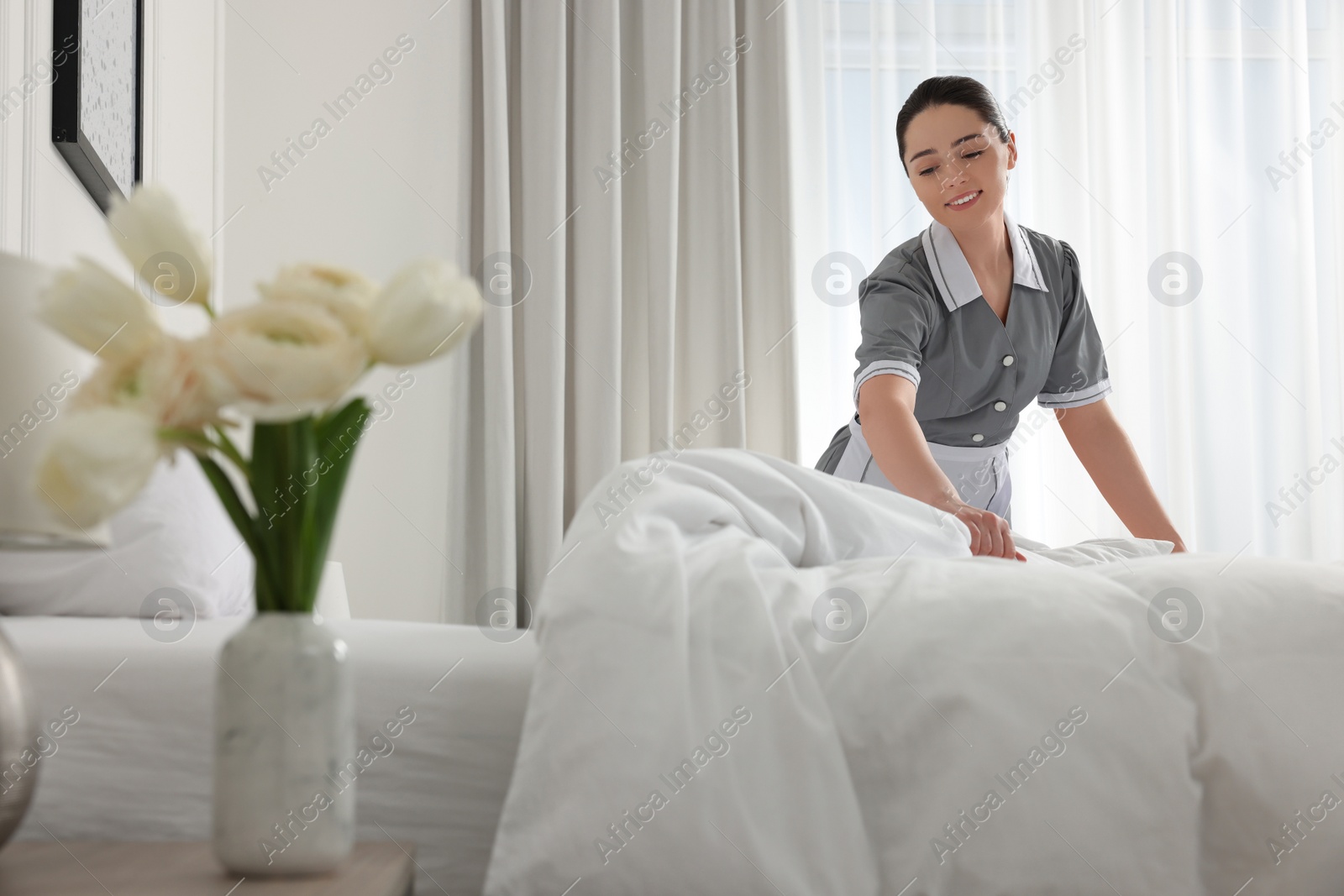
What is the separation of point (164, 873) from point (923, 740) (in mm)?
554

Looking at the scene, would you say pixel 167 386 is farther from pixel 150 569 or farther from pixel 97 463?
pixel 150 569

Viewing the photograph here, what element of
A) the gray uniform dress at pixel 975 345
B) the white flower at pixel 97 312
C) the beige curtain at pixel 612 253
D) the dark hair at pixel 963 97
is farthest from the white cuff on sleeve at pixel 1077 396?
the white flower at pixel 97 312

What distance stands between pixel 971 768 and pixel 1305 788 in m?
0.26

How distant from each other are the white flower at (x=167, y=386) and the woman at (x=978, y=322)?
139cm

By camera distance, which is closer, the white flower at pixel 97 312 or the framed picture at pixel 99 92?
the white flower at pixel 97 312

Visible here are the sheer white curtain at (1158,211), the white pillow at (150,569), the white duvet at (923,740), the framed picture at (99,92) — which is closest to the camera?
the white duvet at (923,740)

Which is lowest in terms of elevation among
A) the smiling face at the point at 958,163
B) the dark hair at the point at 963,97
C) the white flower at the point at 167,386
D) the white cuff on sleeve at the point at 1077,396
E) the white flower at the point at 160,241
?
the white cuff on sleeve at the point at 1077,396

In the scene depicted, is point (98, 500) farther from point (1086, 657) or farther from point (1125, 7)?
point (1125, 7)

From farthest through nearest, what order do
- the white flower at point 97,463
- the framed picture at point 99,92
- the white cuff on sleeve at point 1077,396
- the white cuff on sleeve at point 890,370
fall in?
the white cuff on sleeve at point 1077,396, the white cuff on sleeve at point 890,370, the framed picture at point 99,92, the white flower at point 97,463

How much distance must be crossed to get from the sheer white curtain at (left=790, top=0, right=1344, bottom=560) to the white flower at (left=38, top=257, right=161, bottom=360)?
256cm

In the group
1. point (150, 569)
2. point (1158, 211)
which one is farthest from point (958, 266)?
point (1158, 211)

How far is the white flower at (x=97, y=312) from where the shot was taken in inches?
23.3

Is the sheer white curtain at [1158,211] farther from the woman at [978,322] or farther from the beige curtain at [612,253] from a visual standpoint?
the woman at [978,322]

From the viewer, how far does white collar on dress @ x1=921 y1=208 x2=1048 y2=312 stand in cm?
195
